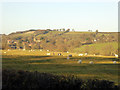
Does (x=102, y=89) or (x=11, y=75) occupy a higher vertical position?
(x=11, y=75)

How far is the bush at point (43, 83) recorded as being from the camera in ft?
57.5

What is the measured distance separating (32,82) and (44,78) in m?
1.18

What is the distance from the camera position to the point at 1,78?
17391 mm

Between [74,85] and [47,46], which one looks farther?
[47,46]

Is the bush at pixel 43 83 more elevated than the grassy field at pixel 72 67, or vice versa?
the bush at pixel 43 83

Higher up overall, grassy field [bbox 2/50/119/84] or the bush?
the bush

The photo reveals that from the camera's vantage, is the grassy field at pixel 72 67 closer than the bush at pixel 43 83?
No

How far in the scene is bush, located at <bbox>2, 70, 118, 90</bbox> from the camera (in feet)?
57.5

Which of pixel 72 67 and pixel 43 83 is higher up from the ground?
pixel 43 83

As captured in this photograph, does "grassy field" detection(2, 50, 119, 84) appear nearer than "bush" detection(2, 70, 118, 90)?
No

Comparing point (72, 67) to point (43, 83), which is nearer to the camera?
point (43, 83)

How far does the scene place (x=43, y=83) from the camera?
1791cm

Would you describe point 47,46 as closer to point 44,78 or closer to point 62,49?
point 62,49

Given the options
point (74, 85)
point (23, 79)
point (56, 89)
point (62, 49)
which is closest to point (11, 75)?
point (23, 79)
